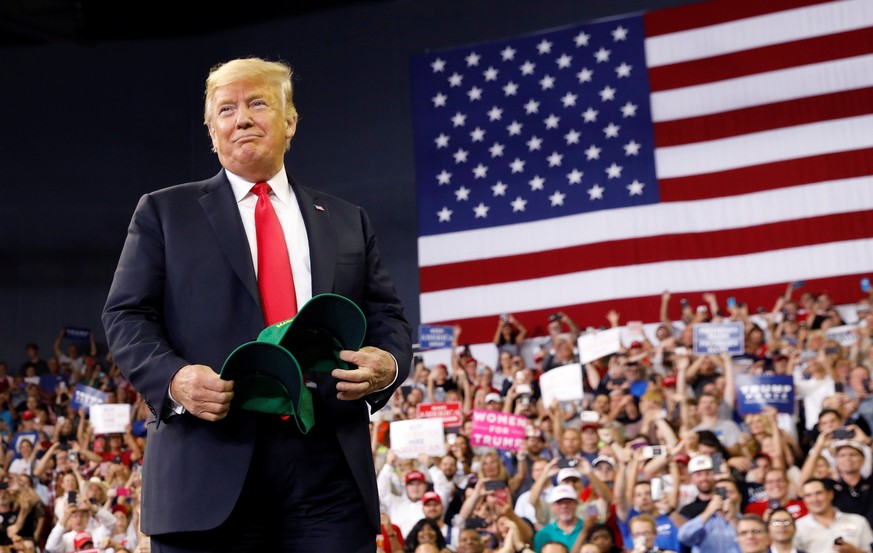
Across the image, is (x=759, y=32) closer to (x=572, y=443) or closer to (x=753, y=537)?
(x=572, y=443)

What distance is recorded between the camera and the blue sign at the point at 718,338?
306 inches

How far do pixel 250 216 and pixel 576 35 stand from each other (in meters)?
10.8

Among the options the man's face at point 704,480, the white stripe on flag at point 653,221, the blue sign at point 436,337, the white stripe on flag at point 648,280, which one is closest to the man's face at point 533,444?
the man's face at point 704,480

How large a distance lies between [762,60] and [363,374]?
10375 millimetres

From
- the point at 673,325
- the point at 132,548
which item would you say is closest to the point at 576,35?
the point at 673,325

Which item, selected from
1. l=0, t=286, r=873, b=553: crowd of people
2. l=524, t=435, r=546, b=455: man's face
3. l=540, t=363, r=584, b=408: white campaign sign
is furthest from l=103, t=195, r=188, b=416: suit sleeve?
l=540, t=363, r=584, b=408: white campaign sign

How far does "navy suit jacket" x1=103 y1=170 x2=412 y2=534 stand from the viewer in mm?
1508

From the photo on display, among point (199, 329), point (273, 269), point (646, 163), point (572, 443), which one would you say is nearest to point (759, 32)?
point (646, 163)

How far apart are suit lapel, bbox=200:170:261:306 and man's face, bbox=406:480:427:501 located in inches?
203

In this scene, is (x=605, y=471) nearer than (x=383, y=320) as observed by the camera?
No

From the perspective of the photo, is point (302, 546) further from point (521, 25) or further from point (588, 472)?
point (521, 25)

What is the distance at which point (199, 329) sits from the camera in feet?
5.16

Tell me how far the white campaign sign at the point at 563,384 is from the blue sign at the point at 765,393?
1192mm

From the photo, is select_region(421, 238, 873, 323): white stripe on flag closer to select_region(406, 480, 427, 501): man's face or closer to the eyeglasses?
select_region(406, 480, 427, 501): man's face
